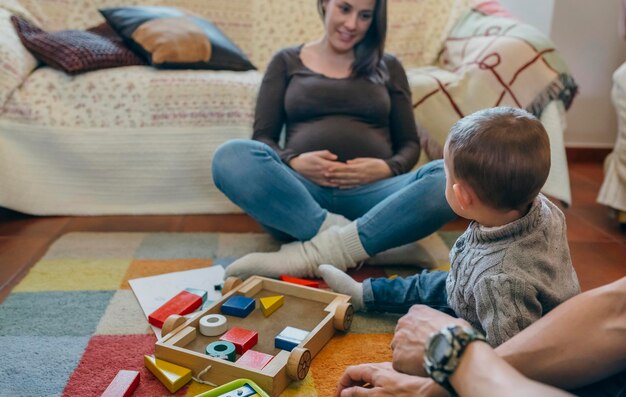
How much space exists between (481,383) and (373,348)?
0.50 meters

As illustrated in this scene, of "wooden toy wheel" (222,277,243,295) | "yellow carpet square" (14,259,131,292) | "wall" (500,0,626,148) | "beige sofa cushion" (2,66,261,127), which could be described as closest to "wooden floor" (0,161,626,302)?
"yellow carpet square" (14,259,131,292)

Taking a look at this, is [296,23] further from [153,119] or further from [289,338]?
[289,338]

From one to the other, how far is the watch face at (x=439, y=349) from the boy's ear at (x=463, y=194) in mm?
289

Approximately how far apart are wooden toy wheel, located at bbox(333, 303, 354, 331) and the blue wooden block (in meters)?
0.18

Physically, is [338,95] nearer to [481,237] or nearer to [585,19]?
[481,237]

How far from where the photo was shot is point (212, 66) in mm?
2061

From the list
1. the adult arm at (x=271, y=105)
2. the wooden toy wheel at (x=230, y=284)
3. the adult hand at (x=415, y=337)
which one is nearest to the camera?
the adult hand at (x=415, y=337)

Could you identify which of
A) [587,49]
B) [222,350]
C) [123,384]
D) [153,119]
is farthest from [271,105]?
[587,49]

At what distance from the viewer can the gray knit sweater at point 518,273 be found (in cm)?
90

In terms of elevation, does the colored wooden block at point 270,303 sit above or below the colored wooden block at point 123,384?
below

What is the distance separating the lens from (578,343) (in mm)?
750

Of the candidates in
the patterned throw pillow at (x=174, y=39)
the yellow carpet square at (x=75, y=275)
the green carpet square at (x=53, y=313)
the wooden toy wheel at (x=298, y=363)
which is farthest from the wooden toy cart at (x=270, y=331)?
the patterned throw pillow at (x=174, y=39)

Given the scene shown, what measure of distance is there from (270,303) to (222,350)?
0.19m

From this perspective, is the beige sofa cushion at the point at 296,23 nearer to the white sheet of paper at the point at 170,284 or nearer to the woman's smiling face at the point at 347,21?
the woman's smiling face at the point at 347,21
